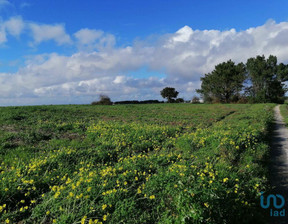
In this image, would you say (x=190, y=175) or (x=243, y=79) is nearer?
(x=190, y=175)

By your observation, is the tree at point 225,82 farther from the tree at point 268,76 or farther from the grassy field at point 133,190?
the grassy field at point 133,190

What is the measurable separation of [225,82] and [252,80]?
8.06 metres

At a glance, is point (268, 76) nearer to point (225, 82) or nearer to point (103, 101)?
point (225, 82)

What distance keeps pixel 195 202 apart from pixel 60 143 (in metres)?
6.19

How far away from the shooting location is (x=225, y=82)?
5522 centimetres

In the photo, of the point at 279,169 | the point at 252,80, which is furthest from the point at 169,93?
the point at 279,169

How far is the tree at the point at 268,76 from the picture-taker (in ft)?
171

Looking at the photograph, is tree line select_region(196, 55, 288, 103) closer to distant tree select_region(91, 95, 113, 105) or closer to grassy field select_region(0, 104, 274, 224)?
distant tree select_region(91, 95, 113, 105)

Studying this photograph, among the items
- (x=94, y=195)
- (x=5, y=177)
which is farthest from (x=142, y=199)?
(x=5, y=177)

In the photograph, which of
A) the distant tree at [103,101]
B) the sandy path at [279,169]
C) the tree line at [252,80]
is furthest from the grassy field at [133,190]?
the tree line at [252,80]

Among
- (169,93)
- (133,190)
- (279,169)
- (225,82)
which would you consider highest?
(225,82)

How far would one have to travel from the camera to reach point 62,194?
3670mm

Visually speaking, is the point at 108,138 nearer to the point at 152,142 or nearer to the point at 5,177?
the point at 152,142

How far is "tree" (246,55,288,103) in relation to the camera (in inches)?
2052
